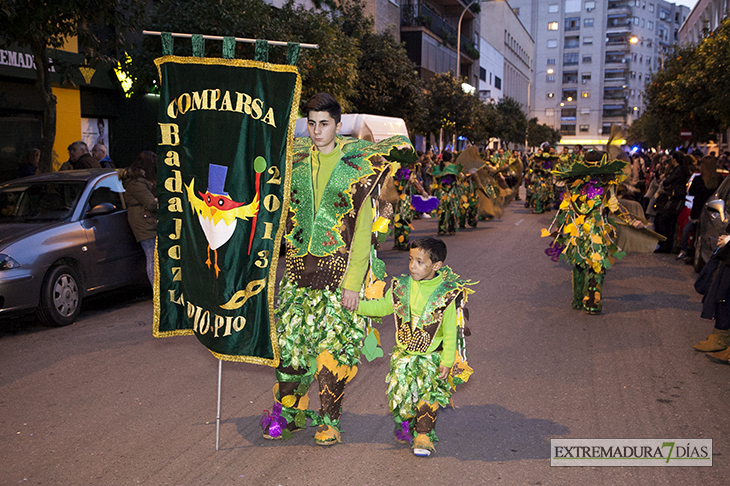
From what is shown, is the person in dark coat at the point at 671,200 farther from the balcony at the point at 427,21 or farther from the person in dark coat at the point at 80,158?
the balcony at the point at 427,21

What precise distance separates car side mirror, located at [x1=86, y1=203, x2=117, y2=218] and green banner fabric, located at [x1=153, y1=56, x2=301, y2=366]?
4.59m

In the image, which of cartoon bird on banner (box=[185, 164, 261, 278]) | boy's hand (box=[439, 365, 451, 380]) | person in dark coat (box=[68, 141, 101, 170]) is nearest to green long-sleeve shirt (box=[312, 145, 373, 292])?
cartoon bird on banner (box=[185, 164, 261, 278])

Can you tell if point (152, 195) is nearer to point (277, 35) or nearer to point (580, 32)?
point (277, 35)

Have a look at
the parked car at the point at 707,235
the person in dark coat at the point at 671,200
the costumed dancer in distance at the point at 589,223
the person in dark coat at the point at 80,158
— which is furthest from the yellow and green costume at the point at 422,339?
the person in dark coat at the point at 671,200

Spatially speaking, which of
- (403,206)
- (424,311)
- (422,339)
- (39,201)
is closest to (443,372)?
(422,339)

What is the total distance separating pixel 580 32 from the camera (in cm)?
13300

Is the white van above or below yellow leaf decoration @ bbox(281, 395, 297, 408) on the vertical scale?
above

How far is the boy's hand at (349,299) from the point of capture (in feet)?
13.4

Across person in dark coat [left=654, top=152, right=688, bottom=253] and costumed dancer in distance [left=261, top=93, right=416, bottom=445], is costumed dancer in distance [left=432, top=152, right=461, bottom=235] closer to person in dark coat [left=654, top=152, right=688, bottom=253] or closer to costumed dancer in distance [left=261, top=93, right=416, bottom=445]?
person in dark coat [left=654, top=152, right=688, bottom=253]

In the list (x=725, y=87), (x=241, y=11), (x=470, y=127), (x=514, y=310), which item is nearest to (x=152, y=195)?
(x=514, y=310)

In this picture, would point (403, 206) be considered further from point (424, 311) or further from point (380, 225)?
point (424, 311)

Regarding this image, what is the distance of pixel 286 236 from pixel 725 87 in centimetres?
1794

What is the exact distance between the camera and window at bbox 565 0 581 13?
5217 inches

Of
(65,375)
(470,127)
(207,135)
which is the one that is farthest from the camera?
(470,127)
